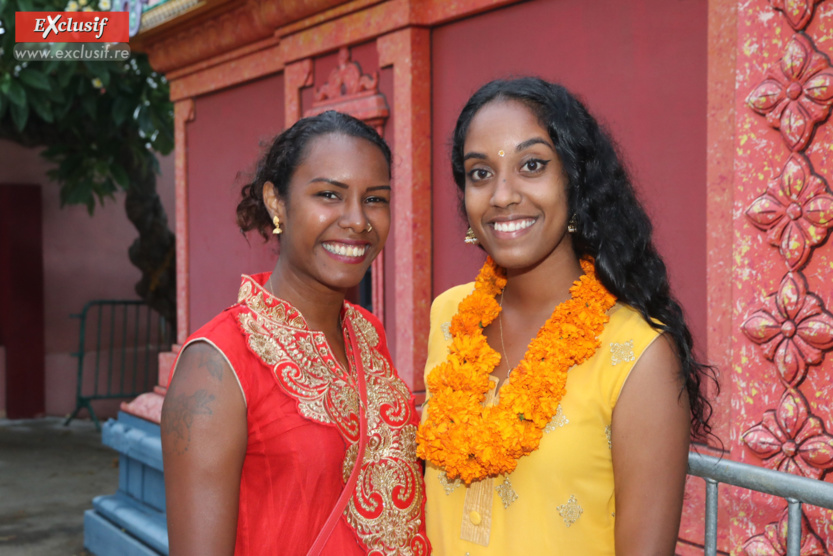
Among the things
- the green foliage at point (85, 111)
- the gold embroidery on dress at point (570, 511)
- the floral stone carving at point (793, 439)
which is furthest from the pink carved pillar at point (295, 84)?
Answer: the gold embroidery on dress at point (570, 511)

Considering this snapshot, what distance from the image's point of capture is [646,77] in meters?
3.04

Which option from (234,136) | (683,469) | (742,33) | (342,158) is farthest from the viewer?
(234,136)

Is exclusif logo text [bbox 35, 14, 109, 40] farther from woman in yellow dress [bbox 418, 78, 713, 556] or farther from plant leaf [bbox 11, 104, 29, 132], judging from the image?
woman in yellow dress [bbox 418, 78, 713, 556]

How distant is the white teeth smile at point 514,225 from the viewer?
1.85 m

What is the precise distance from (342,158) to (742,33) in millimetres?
1462

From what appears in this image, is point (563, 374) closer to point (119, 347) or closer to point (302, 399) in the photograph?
point (302, 399)

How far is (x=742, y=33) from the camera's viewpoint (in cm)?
252

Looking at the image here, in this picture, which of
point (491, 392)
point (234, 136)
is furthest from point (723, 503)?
point (234, 136)

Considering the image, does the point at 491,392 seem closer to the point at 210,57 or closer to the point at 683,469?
the point at 683,469

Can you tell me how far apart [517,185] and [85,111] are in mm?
7232

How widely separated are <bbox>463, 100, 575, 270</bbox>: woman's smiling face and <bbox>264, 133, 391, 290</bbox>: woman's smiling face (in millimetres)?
281

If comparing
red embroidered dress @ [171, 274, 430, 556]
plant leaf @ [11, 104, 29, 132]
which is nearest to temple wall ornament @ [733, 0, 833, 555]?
red embroidered dress @ [171, 274, 430, 556]

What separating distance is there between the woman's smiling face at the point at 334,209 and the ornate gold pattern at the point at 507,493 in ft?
2.07

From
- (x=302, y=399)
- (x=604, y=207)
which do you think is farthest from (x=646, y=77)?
(x=302, y=399)
